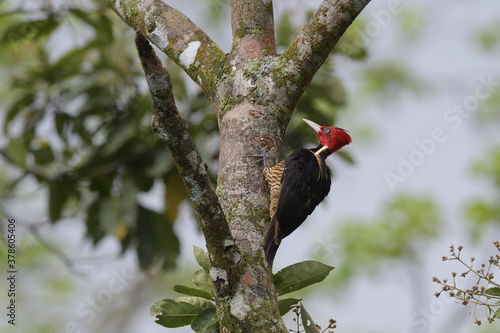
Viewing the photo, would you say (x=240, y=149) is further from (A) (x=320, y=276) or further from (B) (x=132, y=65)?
(B) (x=132, y=65)

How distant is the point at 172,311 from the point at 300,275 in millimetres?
472

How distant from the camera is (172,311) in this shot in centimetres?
207

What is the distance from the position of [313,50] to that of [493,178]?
6.05m

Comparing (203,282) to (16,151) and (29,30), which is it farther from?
(29,30)

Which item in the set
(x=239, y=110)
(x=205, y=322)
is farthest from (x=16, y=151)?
(x=205, y=322)

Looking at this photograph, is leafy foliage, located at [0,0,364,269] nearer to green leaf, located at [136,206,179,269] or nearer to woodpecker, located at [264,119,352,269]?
green leaf, located at [136,206,179,269]

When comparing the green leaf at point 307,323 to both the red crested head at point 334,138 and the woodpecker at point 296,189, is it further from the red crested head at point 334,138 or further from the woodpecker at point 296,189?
the red crested head at point 334,138

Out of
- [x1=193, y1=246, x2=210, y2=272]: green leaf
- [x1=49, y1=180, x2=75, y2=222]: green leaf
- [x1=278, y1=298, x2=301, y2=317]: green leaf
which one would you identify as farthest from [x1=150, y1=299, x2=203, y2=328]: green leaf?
[x1=49, y1=180, x2=75, y2=222]: green leaf

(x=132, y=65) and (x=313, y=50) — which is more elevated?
Answer: (x=132, y=65)

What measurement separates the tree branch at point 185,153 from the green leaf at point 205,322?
0.25 metres

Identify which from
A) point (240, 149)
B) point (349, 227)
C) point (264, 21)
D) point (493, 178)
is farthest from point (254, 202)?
point (349, 227)

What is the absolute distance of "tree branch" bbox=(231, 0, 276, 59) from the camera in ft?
8.59

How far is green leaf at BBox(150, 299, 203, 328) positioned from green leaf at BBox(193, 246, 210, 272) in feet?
0.50

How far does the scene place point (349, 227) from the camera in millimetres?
8945
